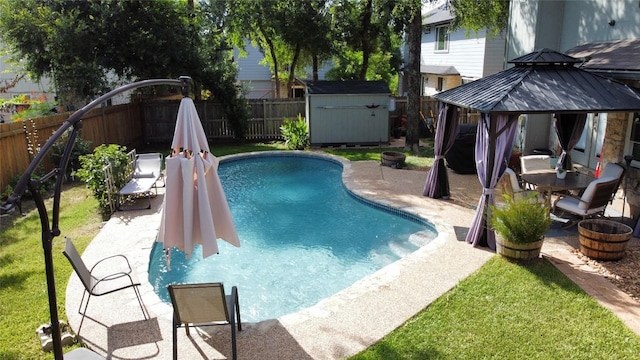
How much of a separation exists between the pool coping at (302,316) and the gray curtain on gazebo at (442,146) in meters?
2.37

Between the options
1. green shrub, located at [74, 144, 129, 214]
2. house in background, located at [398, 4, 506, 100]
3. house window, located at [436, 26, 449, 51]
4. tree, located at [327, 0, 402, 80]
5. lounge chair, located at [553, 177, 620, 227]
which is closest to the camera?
lounge chair, located at [553, 177, 620, 227]

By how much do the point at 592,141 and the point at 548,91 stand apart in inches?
233

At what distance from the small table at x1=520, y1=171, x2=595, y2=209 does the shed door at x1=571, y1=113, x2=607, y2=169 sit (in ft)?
11.0

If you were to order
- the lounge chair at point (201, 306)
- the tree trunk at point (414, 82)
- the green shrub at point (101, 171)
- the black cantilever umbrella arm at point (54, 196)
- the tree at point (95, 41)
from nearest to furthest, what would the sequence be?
the black cantilever umbrella arm at point (54, 196) → the lounge chair at point (201, 306) → the green shrub at point (101, 171) → the tree at point (95, 41) → the tree trunk at point (414, 82)

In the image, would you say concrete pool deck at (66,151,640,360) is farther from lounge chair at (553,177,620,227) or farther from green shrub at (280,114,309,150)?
green shrub at (280,114,309,150)

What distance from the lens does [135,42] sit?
49.2 ft

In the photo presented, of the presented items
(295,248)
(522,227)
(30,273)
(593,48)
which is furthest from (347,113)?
(30,273)

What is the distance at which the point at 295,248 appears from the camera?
8844mm

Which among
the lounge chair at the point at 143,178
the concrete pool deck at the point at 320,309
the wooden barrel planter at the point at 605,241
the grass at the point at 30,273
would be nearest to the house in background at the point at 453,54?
the wooden barrel planter at the point at 605,241

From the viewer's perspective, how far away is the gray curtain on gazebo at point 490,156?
7.39 meters

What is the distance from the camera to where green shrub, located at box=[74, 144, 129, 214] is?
9602 mm

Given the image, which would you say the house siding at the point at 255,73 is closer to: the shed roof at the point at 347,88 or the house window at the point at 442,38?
the house window at the point at 442,38

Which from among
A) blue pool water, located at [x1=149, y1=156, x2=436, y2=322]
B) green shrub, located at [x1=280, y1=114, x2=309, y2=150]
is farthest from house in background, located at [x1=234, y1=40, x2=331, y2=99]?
blue pool water, located at [x1=149, y1=156, x2=436, y2=322]

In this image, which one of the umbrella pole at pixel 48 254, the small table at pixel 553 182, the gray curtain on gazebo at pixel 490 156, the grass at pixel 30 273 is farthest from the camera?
the small table at pixel 553 182
